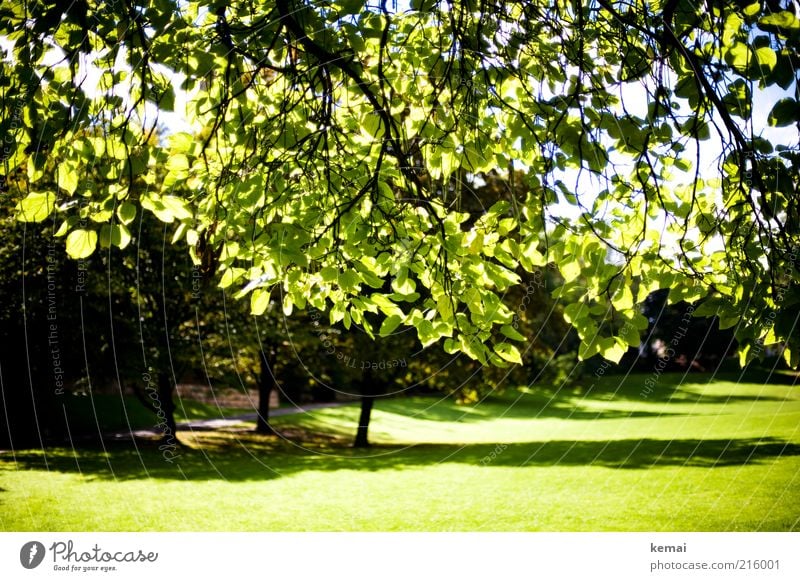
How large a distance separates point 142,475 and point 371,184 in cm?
684

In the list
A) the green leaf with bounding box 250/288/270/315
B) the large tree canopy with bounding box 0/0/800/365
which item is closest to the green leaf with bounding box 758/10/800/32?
the large tree canopy with bounding box 0/0/800/365

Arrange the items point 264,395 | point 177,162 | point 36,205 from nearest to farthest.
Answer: point 36,205, point 177,162, point 264,395

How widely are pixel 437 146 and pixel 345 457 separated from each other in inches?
337

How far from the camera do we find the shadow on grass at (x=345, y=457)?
848cm

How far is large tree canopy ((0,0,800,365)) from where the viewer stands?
9.08ft

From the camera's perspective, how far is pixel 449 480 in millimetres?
9289

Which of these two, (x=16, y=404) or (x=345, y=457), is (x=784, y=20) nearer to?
(x=16, y=404)

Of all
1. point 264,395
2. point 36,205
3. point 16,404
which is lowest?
point 264,395

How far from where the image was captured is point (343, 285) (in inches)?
133

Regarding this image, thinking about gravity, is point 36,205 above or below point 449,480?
above

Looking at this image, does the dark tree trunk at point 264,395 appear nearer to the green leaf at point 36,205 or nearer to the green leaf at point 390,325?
the green leaf at point 390,325

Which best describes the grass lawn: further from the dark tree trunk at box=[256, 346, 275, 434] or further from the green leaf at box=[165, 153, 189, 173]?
the green leaf at box=[165, 153, 189, 173]

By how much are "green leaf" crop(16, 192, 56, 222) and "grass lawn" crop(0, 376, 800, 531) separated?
8.73 feet

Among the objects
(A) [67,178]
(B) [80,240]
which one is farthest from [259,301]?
(A) [67,178]
